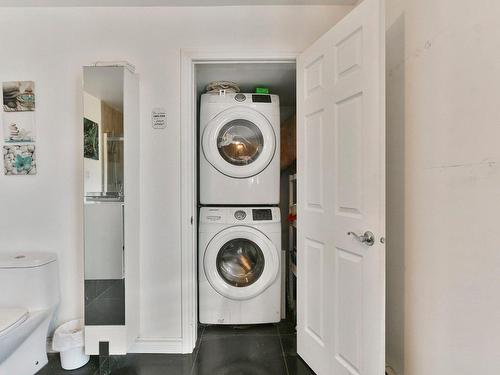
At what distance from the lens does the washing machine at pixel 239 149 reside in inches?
78.5

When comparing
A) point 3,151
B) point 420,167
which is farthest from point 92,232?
point 420,167

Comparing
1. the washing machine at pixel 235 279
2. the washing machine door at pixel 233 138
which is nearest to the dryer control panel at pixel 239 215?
the washing machine at pixel 235 279

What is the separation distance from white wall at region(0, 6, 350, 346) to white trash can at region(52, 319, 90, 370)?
22cm

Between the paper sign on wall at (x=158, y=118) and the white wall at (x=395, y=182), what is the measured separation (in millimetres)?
1315

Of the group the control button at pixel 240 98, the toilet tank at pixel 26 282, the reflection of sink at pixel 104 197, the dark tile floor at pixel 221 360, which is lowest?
the dark tile floor at pixel 221 360

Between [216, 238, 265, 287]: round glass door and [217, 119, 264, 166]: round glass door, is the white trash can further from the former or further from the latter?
[217, 119, 264, 166]: round glass door

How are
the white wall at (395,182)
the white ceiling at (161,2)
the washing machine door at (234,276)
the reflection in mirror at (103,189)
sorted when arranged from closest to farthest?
the white wall at (395,182) < the reflection in mirror at (103,189) < the white ceiling at (161,2) < the washing machine door at (234,276)

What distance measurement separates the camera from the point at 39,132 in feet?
5.62

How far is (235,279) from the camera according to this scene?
202cm

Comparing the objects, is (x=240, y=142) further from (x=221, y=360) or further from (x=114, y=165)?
(x=221, y=360)

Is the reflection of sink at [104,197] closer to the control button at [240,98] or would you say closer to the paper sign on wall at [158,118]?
the paper sign on wall at [158,118]

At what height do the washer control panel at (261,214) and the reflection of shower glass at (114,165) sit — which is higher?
the reflection of shower glass at (114,165)

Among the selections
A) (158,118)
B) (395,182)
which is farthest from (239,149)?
(395,182)

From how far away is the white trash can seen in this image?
1.51 metres
